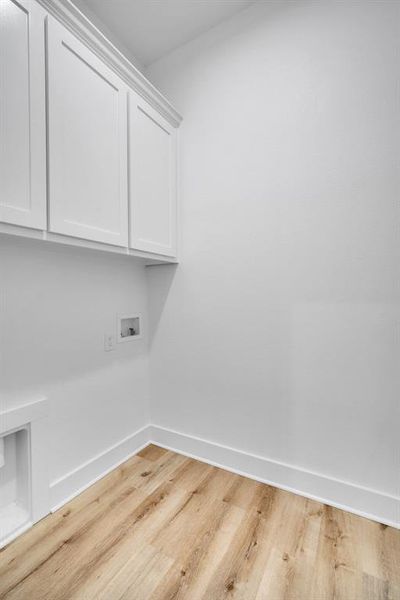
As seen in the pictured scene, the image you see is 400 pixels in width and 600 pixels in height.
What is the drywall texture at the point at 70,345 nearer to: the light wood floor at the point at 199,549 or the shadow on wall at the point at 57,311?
the shadow on wall at the point at 57,311

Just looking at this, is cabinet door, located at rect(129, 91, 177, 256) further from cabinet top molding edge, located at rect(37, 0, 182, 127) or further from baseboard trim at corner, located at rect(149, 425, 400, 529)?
baseboard trim at corner, located at rect(149, 425, 400, 529)

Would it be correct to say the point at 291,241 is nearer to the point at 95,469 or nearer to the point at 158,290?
the point at 158,290

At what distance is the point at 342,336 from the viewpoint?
1502 millimetres

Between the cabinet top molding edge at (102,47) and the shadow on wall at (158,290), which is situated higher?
the cabinet top molding edge at (102,47)

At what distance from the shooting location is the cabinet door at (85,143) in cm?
121

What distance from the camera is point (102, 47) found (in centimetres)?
137

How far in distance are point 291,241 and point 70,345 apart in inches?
53.7

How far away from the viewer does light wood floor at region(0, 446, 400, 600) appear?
108cm

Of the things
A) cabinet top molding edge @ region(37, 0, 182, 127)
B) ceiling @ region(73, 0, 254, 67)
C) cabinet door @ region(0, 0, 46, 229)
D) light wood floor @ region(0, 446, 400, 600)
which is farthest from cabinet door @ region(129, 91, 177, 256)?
light wood floor @ region(0, 446, 400, 600)

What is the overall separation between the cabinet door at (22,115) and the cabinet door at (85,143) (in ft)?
0.15

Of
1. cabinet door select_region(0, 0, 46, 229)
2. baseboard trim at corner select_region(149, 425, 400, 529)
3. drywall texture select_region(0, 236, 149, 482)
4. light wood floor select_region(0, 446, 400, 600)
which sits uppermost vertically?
cabinet door select_region(0, 0, 46, 229)

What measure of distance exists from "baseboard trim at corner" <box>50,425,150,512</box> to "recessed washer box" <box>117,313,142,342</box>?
680mm

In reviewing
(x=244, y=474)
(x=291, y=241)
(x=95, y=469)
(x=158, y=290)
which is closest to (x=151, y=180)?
(x=158, y=290)

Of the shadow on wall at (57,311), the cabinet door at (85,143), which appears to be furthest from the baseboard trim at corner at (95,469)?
the cabinet door at (85,143)
